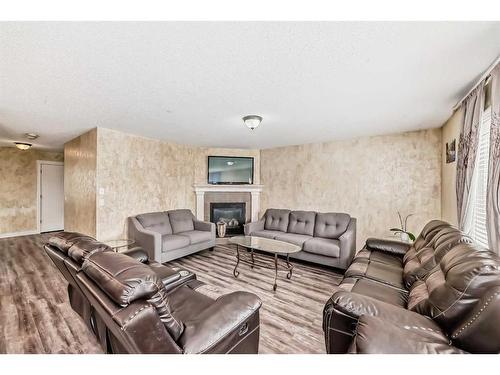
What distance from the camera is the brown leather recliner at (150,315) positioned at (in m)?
0.88

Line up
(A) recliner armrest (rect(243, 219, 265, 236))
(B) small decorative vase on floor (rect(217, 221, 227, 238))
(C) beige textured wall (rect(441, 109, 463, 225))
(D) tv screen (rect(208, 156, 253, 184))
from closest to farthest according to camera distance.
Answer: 1. (C) beige textured wall (rect(441, 109, 463, 225))
2. (A) recliner armrest (rect(243, 219, 265, 236))
3. (B) small decorative vase on floor (rect(217, 221, 227, 238))
4. (D) tv screen (rect(208, 156, 253, 184))

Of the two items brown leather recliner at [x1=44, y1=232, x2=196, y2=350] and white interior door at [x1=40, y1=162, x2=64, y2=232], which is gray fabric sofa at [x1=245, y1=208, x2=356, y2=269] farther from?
white interior door at [x1=40, y1=162, x2=64, y2=232]

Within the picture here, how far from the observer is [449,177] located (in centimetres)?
294

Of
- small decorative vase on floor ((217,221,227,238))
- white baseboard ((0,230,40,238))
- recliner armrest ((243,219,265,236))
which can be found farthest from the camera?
white baseboard ((0,230,40,238))

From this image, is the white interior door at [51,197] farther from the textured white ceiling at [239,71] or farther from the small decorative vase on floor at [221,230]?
the small decorative vase on floor at [221,230]

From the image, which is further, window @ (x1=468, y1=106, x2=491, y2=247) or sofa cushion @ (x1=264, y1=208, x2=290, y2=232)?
sofa cushion @ (x1=264, y1=208, x2=290, y2=232)

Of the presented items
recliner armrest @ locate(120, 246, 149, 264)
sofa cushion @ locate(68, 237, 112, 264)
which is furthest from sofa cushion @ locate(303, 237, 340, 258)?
sofa cushion @ locate(68, 237, 112, 264)

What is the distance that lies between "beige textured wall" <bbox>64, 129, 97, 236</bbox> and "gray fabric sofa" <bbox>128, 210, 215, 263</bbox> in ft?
2.39

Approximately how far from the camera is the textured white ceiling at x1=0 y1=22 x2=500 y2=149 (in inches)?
51.4

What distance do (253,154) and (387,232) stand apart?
331cm

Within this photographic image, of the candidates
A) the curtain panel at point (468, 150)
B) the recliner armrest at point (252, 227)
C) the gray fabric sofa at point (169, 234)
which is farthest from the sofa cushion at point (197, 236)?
the curtain panel at point (468, 150)

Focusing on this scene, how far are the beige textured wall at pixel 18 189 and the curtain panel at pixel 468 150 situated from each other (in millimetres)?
8955
